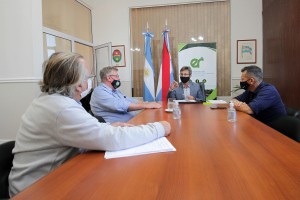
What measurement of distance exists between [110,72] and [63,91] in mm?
1876

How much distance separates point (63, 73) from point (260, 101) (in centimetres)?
191

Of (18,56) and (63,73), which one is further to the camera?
(18,56)

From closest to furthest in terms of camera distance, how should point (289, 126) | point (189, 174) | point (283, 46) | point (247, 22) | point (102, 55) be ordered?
point (189, 174) → point (289, 126) → point (283, 46) → point (247, 22) → point (102, 55)

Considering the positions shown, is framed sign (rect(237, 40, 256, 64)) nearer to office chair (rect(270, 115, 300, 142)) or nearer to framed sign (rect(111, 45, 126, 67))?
framed sign (rect(111, 45, 126, 67))

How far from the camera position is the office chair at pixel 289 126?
1528 mm

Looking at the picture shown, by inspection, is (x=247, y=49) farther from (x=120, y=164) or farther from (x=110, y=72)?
(x=120, y=164)

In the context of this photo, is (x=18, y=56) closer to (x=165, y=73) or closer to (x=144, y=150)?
(x=165, y=73)

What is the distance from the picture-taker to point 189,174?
834 millimetres

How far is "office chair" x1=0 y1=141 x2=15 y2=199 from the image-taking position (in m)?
1.08

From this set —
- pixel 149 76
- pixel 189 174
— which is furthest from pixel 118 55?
pixel 189 174

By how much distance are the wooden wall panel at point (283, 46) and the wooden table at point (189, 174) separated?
9.50ft

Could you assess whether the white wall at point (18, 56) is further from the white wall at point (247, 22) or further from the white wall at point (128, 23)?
the white wall at point (247, 22)

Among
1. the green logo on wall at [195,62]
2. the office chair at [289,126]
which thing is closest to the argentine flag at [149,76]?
the green logo on wall at [195,62]

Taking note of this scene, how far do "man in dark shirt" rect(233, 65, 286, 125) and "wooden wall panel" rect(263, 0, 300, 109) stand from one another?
145 centimetres
